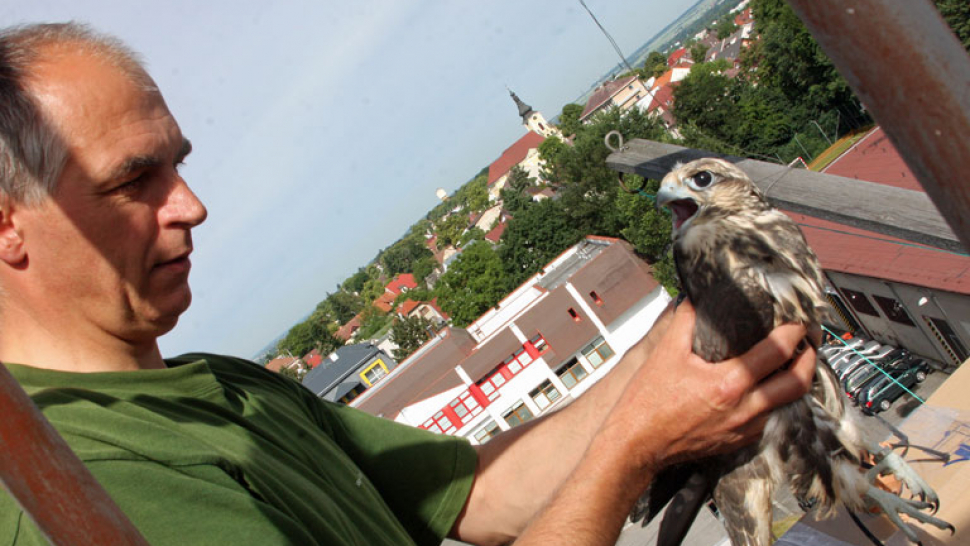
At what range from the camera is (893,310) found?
1662cm

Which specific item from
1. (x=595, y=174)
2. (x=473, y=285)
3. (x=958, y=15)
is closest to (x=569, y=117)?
(x=473, y=285)

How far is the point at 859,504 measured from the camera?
8.39ft

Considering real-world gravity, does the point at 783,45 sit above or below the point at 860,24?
below

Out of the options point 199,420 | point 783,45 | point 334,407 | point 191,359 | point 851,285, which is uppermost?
point 191,359

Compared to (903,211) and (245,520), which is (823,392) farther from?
(245,520)

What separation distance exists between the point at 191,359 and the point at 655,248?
99.7 ft

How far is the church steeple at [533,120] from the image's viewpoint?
107325 millimetres

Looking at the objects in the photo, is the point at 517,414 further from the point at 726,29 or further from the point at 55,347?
the point at 726,29

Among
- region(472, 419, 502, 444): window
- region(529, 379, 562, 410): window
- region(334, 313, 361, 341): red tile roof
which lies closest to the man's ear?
region(472, 419, 502, 444): window

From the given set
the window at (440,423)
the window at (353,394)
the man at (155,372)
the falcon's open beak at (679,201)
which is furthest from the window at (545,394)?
the man at (155,372)

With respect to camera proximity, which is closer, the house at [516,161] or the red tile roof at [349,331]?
the red tile roof at [349,331]

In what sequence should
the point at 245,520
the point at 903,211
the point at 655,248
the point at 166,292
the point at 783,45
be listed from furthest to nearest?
the point at 783,45 < the point at 655,248 < the point at 903,211 < the point at 166,292 < the point at 245,520

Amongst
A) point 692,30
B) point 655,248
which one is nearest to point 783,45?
point 655,248

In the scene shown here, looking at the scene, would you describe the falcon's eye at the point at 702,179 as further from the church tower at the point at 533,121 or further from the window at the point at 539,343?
the church tower at the point at 533,121
